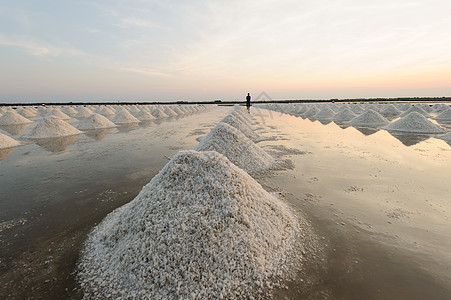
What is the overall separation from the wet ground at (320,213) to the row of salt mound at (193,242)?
1.08ft

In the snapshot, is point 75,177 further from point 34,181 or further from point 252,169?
point 252,169

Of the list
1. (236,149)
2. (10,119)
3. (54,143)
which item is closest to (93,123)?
(54,143)

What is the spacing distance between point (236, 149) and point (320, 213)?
11.8 feet

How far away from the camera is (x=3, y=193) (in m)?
5.16

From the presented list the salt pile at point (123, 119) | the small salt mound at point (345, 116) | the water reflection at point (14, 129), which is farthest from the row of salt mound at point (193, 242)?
the small salt mound at point (345, 116)

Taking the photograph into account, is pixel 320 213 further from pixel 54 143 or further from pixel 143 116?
pixel 143 116

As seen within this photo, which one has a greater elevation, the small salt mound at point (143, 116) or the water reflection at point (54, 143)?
the small salt mound at point (143, 116)

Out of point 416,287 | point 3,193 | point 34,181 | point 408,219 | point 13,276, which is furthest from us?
point 34,181

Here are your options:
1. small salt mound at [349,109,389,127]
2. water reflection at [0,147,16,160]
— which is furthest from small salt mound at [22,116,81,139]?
small salt mound at [349,109,389,127]

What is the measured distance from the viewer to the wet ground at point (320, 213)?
2.56 metres

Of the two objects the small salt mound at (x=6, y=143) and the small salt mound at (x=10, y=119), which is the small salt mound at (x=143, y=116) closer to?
the small salt mound at (x=10, y=119)

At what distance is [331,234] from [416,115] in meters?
16.3

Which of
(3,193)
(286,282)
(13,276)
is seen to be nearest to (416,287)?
(286,282)

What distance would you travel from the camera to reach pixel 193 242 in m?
2.63
